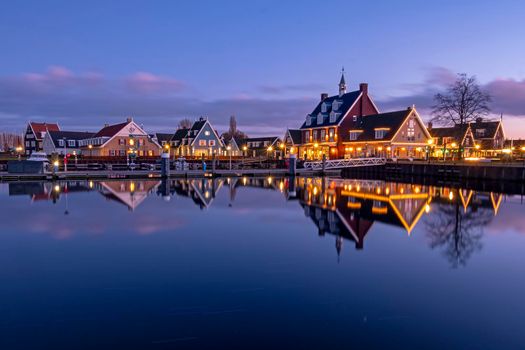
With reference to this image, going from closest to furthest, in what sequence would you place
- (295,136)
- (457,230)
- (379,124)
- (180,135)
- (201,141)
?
(457,230)
(379,124)
(201,141)
(295,136)
(180,135)

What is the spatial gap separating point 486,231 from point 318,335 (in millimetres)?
12894

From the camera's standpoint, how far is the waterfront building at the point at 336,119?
69.1 metres

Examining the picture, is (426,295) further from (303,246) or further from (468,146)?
(468,146)

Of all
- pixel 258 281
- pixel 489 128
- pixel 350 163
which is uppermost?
pixel 489 128

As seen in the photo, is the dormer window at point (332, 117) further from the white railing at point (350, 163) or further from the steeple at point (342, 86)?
the white railing at point (350, 163)

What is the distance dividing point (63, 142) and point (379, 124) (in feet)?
221

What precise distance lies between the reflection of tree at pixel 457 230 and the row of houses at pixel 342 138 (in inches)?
1593

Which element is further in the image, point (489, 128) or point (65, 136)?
point (65, 136)

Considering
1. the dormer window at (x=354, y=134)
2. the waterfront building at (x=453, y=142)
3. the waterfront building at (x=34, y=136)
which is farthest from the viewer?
the waterfront building at (x=34, y=136)

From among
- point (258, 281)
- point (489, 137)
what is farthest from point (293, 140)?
point (258, 281)

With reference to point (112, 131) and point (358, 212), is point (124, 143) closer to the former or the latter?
point (112, 131)

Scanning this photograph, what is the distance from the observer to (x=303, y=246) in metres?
12.8

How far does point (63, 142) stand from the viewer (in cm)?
8481

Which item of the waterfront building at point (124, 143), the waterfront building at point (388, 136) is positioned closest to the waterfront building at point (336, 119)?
the waterfront building at point (388, 136)
